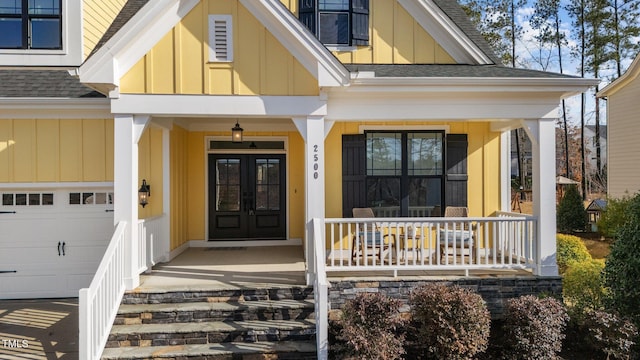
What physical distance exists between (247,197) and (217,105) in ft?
13.2

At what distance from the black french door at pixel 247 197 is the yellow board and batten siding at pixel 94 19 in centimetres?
349

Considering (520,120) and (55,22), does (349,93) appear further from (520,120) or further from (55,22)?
(55,22)

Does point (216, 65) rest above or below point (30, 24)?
below

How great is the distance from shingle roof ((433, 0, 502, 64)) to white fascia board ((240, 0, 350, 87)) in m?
3.65

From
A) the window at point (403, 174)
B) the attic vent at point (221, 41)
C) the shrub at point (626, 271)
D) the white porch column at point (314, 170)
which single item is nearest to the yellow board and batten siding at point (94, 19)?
the attic vent at point (221, 41)

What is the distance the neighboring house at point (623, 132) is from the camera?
545 inches

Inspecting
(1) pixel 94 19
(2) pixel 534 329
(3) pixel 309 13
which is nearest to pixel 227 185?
(3) pixel 309 13

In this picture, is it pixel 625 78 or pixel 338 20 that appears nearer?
pixel 338 20

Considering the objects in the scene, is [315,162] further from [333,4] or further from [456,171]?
[333,4]

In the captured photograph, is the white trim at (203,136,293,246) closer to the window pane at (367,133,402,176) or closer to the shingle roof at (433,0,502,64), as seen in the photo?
the window pane at (367,133,402,176)

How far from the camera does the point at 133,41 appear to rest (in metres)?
5.96

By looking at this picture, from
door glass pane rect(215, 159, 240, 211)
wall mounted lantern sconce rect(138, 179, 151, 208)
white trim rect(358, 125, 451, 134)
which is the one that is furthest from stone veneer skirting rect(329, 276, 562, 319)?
door glass pane rect(215, 159, 240, 211)

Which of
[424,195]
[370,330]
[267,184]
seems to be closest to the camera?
[370,330]

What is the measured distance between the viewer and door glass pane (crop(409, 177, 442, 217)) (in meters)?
8.29
